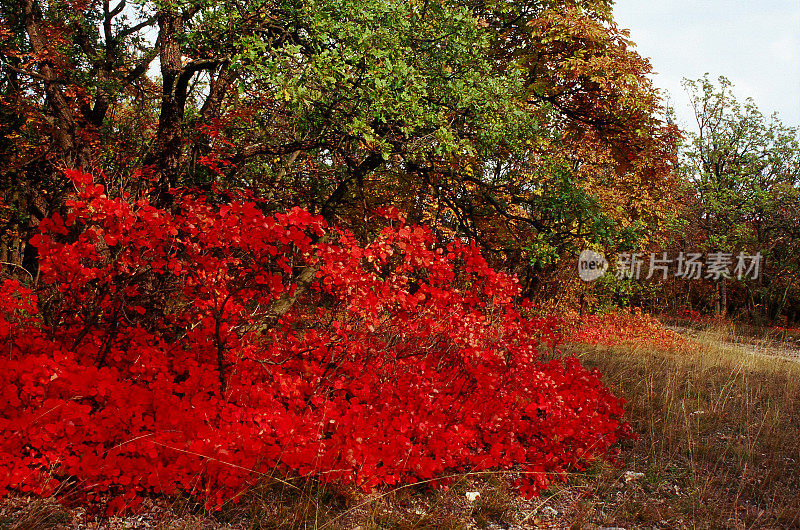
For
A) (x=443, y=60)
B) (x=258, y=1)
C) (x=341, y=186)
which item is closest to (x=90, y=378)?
(x=258, y=1)

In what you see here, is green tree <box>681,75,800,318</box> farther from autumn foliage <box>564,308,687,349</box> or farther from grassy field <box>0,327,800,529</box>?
grassy field <box>0,327,800,529</box>

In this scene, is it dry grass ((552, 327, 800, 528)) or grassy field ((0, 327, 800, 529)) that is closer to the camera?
grassy field ((0, 327, 800, 529))

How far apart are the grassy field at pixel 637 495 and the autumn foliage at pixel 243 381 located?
6.2 inches

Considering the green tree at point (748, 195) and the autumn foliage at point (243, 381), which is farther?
the green tree at point (748, 195)

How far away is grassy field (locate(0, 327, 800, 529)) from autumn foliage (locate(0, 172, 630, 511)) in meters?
0.16

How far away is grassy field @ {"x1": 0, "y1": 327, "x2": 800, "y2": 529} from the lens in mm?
3555

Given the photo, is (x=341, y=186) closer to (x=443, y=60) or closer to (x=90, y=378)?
(x=443, y=60)

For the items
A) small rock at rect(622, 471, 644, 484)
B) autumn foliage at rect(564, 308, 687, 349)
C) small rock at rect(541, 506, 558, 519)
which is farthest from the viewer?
autumn foliage at rect(564, 308, 687, 349)

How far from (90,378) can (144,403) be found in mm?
400

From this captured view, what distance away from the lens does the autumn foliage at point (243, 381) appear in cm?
349

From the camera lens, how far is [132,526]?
3.39m

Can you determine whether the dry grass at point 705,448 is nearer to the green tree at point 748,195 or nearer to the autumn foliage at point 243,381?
the autumn foliage at point 243,381

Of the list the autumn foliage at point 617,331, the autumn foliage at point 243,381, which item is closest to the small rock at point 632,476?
the autumn foliage at point 243,381

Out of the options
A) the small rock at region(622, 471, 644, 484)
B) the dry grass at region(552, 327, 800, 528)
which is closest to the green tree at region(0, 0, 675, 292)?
the dry grass at region(552, 327, 800, 528)
